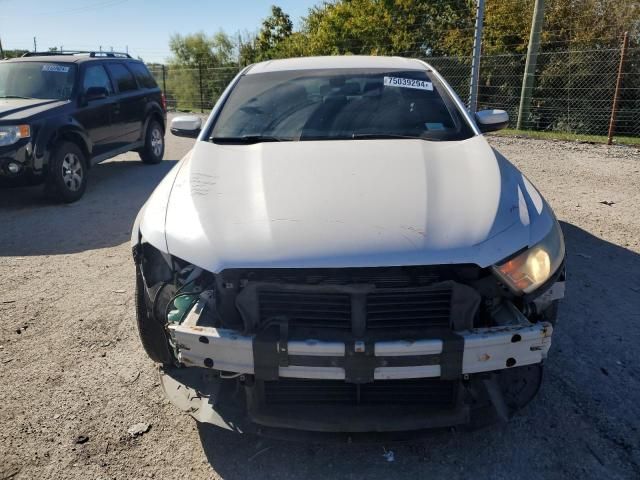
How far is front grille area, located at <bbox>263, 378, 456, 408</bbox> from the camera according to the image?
2.14 meters

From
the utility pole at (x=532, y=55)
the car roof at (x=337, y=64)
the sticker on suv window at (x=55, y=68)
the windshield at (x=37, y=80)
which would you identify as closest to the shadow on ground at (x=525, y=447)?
the car roof at (x=337, y=64)

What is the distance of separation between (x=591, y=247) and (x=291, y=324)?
3.61 m

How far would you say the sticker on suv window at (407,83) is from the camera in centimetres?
359

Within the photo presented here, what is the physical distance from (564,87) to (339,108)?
1147cm

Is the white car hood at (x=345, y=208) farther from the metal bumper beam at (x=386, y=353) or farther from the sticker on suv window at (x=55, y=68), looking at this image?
the sticker on suv window at (x=55, y=68)

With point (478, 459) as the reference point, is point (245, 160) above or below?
above

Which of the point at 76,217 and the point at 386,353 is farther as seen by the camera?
the point at 76,217

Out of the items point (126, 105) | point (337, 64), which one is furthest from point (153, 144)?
point (337, 64)

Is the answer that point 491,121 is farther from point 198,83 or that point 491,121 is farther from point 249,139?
point 198,83

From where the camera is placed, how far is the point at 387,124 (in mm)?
3254

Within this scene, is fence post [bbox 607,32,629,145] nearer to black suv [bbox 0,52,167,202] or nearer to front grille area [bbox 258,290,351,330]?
black suv [bbox 0,52,167,202]

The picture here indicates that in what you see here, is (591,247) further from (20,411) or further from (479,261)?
(20,411)

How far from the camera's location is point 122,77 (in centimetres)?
812

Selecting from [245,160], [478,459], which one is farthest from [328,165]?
[478,459]
